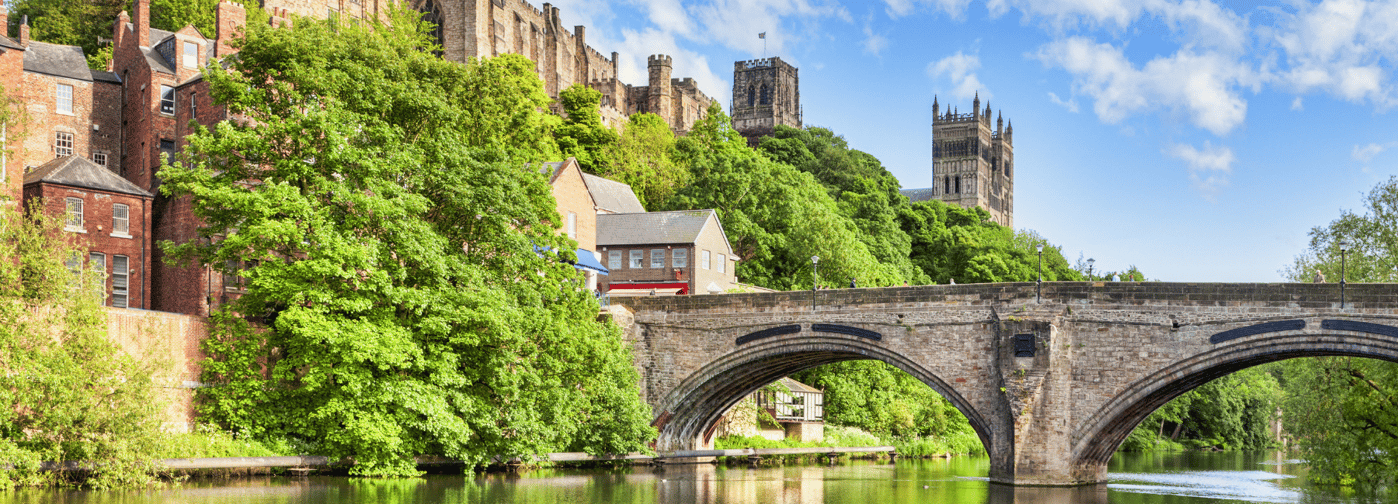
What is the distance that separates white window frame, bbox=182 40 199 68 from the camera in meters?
45.3

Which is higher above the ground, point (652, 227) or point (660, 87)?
point (660, 87)

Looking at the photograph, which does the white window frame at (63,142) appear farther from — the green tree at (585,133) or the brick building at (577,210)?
the green tree at (585,133)

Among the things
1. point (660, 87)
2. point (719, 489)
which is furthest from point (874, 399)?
point (660, 87)

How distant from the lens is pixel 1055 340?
109ft

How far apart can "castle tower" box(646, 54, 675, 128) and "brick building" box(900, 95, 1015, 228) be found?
184 ft

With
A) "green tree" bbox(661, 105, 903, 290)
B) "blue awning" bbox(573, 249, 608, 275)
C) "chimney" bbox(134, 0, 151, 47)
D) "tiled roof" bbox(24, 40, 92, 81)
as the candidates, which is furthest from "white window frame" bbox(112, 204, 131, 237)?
"green tree" bbox(661, 105, 903, 290)

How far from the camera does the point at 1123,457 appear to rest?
6247cm

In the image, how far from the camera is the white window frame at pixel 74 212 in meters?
38.4

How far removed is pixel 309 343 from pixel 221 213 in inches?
181

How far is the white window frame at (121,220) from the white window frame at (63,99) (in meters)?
7.73

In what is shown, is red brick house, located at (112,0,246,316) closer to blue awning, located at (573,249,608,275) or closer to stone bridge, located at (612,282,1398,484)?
blue awning, located at (573,249,608,275)

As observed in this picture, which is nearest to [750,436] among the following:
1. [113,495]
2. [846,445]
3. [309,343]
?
[846,445]

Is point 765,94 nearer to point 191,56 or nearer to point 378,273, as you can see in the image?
point 191,56

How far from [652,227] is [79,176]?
24020mm
